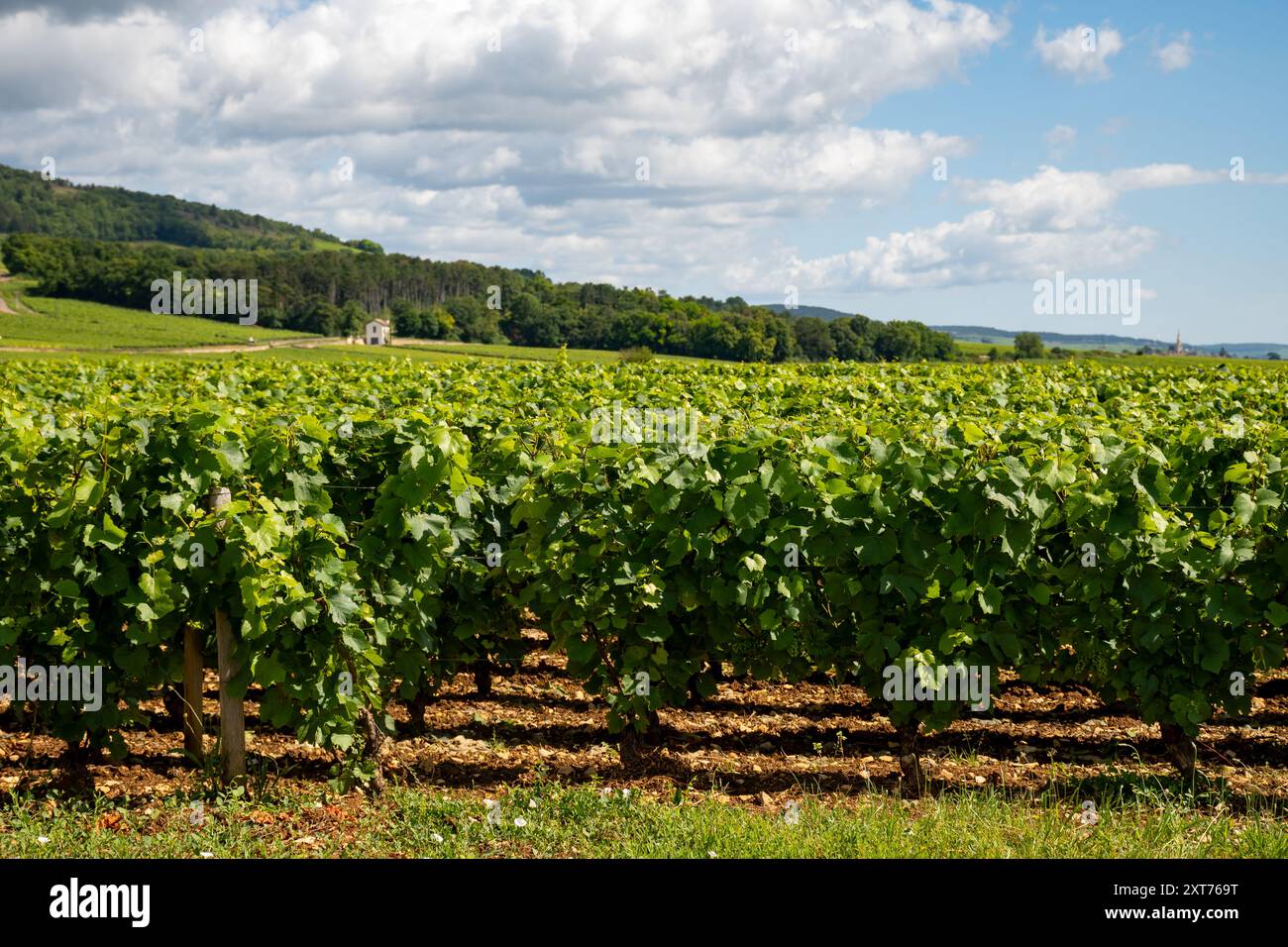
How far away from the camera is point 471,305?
72.1 m

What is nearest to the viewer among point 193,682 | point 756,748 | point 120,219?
point 193,682

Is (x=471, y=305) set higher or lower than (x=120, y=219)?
lower

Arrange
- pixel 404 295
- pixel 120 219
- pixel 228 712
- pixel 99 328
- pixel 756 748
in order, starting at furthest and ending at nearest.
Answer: pixel 120 219 < pixel 404 295 < pixel 99 328 < pixel 756 748 < pixel 228 712

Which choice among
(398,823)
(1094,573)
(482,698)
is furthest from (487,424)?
(1094,573)

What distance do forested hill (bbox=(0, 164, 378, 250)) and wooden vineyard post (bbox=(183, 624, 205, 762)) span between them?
143 m

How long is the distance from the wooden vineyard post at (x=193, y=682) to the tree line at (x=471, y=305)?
31.5ft

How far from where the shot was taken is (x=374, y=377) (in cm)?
1191

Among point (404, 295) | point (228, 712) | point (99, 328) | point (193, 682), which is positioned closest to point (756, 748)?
point (228, 712)

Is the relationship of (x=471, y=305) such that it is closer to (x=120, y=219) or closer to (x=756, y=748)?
(x=756, y=748)

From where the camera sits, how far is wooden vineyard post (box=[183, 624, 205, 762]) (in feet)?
20.6

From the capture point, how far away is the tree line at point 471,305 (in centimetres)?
4541

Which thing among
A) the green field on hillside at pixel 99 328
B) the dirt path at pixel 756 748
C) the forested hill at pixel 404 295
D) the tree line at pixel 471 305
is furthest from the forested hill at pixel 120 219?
the dirt path at pixel 756 748

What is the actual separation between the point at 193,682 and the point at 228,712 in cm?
51

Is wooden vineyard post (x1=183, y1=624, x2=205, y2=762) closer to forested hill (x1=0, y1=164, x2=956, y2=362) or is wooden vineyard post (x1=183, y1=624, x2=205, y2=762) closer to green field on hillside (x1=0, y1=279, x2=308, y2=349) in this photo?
forested hill (x1=0, y1=164, x2=956, y2=362)
